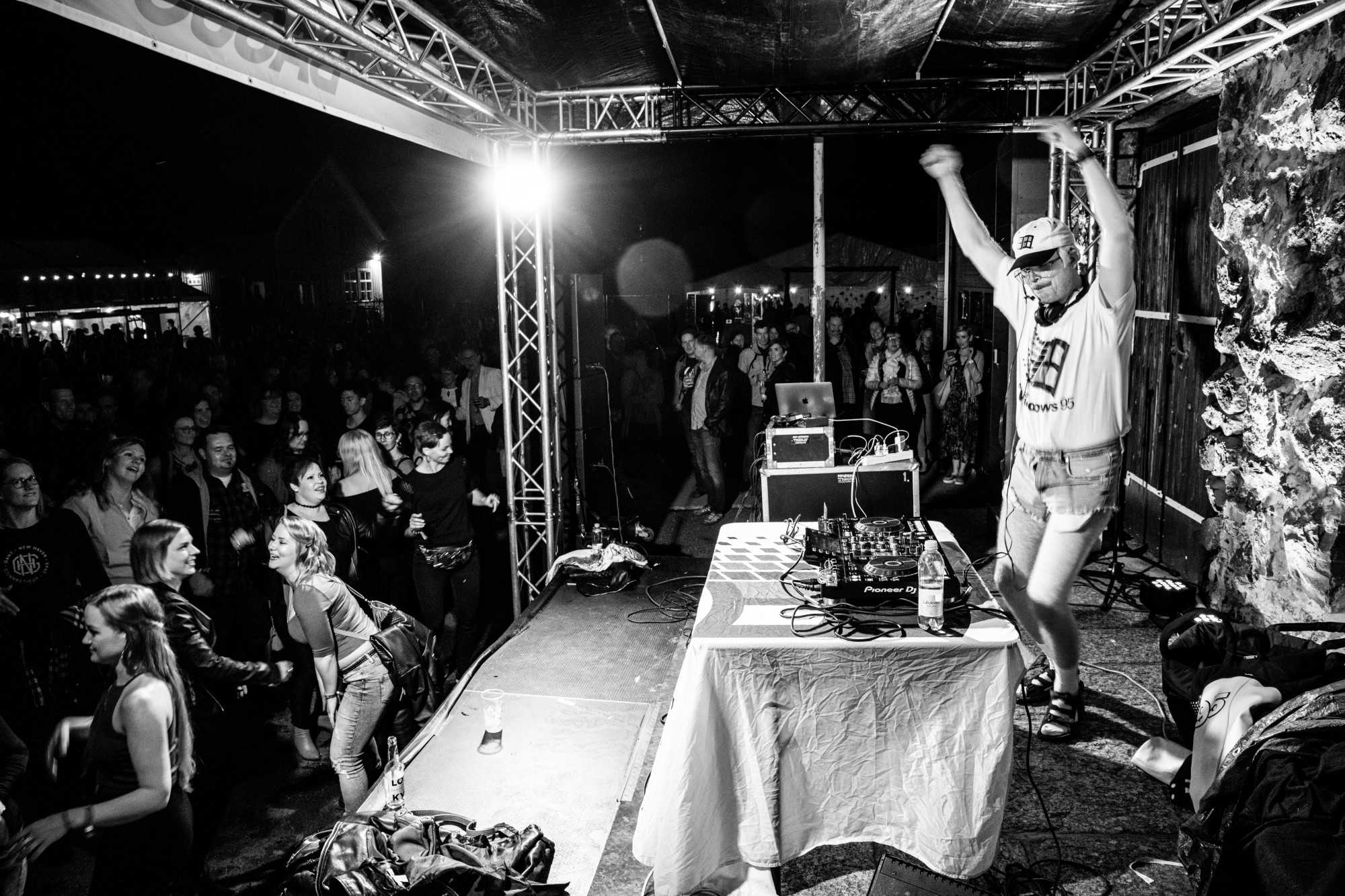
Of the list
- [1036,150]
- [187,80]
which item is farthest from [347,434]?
[187,80]

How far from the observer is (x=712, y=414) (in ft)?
23.9

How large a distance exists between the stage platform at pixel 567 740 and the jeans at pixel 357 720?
0.19m

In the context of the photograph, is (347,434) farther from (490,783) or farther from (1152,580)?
(1152,580)

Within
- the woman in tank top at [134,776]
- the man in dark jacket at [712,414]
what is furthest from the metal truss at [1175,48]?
the woman in tank top at [134,776]

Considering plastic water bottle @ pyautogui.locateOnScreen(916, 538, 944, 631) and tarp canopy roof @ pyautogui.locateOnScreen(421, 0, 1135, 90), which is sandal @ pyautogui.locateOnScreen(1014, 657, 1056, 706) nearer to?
plastic water bottle @ pyautogui.locateOnScreen(916, 538, 944, 631)

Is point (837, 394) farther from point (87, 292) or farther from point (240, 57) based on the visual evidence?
point (87, 292)

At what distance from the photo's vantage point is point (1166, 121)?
5.58 m

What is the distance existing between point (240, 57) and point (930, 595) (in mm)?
3334

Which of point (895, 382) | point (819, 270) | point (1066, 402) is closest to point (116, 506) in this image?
point (1066, 402)

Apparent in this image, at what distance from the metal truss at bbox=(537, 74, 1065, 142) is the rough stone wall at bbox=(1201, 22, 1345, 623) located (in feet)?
5.33

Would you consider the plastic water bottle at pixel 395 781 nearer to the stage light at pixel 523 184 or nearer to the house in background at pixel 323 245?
the stage light at pixel 523 184

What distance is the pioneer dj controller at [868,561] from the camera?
2.50 meters

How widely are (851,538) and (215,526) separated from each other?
131 inches

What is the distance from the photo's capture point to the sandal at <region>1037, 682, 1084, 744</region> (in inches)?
118
